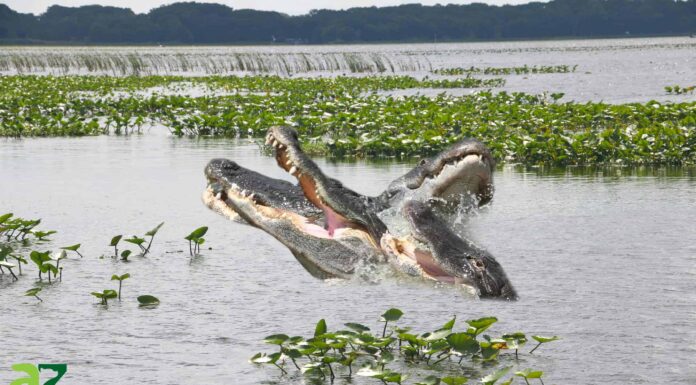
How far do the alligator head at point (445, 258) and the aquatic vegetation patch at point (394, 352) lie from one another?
1.30ft

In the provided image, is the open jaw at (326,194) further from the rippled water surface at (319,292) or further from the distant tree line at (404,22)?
the distant tree line at (404,22)

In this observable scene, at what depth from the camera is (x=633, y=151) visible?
13.9 m

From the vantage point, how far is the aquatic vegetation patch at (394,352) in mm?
5633

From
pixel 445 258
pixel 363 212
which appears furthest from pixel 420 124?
pixel 445 258

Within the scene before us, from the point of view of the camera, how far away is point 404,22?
17550cm

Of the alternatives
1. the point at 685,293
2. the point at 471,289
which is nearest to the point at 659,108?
the point at 685,293

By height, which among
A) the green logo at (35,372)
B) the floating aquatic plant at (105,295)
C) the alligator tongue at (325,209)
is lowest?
the green logo at (35,372)

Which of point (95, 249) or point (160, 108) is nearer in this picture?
point (95, 249)

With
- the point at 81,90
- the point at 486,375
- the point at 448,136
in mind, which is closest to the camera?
the point at 486,375

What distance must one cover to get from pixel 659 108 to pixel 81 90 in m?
20.1

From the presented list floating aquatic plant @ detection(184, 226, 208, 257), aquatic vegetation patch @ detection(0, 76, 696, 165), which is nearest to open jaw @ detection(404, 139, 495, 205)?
floating aquatic plant @ detection(184, 226, 208, 257)

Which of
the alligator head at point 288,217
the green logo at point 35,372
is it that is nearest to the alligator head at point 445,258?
the alligator head at point 288,217

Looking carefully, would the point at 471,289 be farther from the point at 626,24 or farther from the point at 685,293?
the point at 626,24

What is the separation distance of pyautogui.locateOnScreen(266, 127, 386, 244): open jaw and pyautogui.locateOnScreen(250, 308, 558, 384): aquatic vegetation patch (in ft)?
3.52
